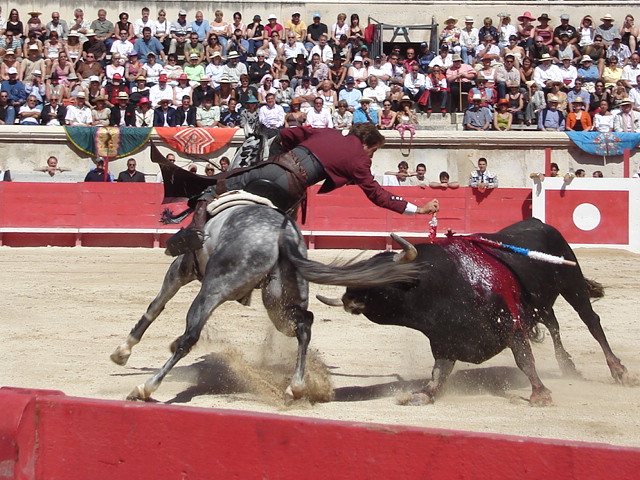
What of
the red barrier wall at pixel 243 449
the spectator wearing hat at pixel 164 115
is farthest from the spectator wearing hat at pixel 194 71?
the red barrier wall at pixel 243 449

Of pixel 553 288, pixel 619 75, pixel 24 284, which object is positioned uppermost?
pixel 619 75

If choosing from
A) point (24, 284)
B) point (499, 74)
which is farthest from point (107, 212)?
point (499, 74)

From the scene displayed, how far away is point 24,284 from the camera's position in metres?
9.99

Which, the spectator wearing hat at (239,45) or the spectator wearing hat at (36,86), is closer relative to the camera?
the spectator wearing hat at (36,86)

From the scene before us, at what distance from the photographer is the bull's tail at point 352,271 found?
5.14m

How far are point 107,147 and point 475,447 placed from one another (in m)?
13.5

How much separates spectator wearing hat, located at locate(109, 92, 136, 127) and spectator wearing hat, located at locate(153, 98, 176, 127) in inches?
14.6

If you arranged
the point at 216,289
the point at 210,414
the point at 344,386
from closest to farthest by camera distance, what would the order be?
the point at 210,414, the point at 216,289, the point at 344,386

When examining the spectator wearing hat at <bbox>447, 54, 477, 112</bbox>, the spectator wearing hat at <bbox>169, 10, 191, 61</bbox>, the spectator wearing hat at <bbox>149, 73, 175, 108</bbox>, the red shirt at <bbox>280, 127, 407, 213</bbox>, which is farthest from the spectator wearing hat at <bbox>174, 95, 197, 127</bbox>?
the red shirt at <bbox>280, 127, 407, 213</bbox>

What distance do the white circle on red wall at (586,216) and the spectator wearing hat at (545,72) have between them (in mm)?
3154

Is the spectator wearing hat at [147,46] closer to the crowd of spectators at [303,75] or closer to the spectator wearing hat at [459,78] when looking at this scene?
the crowd of spectators at [303,75]

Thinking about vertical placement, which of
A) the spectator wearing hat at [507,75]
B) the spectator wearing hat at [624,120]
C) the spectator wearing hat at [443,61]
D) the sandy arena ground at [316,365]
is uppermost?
the spectator wearing hat at [443,61]

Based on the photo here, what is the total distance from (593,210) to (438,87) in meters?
3.91

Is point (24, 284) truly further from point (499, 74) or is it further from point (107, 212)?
point (499, 74)
